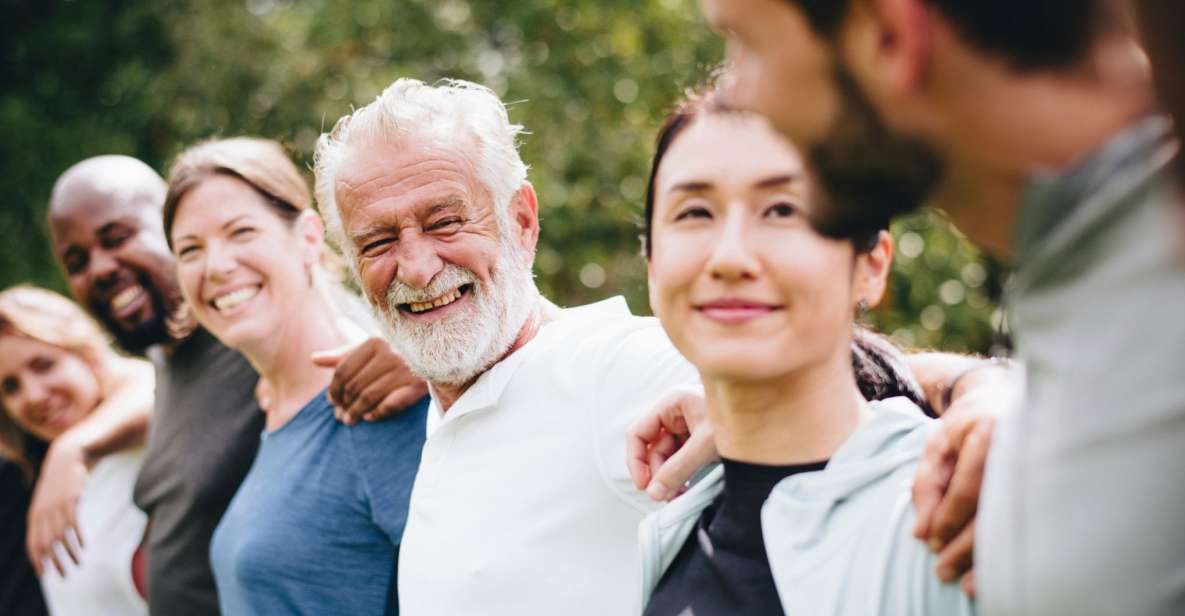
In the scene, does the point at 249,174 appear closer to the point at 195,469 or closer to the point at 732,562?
the point at 195,469

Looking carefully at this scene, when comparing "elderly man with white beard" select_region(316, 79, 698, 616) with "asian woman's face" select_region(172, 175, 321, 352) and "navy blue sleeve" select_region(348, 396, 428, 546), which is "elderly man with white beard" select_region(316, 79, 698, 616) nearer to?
"navy blue sleeve" select_region(348, 396, 428, 546)

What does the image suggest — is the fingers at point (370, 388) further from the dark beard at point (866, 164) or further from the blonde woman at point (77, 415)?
the dark beard at point (866, 164)

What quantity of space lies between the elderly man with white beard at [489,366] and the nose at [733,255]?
0.52 metres

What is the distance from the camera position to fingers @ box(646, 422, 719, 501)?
6.00 ft

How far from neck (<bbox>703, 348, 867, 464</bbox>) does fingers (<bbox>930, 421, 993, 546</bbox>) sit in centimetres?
30

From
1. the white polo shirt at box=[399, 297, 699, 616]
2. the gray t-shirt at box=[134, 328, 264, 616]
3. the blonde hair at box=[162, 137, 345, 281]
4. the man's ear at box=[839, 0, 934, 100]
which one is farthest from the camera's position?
the gray t-shirt at box=[134, 328, 264, 616]

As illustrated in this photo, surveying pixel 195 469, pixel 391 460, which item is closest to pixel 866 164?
pixel 391 460

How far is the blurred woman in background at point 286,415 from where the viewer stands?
8.54 feet

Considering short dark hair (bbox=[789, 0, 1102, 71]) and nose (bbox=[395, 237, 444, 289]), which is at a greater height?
short dark hair (bbox=[789, 0, 1102, 71])

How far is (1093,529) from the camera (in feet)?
2.97

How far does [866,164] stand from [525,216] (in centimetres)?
161

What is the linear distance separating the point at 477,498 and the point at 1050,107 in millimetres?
1486

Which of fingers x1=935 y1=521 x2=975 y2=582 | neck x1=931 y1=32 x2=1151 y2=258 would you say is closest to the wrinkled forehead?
fingers x1=935 y1=521 x2=975 y2=582

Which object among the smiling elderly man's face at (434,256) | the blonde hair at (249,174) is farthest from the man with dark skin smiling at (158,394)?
the smiling elderly man's face at (434,256)
